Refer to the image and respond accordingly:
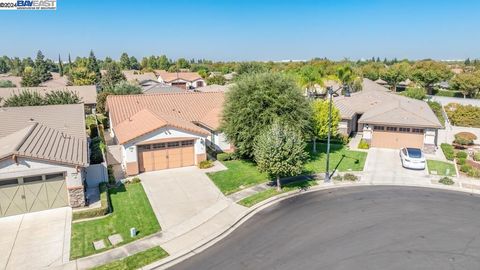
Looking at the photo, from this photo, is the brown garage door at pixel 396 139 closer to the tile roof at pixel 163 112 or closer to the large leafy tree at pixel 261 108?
the large leafy tree at pixel 261 108

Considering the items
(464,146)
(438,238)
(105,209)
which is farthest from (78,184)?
(464,146)

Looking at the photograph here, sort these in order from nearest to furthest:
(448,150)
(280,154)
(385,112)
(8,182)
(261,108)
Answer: (8,182) < (280,154) < (261,108) < (448,150) < (385,112)

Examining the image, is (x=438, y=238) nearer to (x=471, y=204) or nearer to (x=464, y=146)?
(x=471, y=204)

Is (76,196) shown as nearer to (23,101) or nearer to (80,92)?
(23,101)

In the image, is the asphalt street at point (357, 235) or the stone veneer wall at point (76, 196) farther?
the stone veneer wall at point (76, 196)

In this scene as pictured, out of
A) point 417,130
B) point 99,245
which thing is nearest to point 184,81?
point 417,130

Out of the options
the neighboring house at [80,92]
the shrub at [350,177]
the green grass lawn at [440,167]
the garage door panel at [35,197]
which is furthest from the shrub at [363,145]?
the neighboring house at [80,92]
